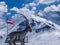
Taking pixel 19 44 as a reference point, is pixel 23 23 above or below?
above

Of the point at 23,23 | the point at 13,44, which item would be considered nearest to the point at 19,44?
the point at 13,44

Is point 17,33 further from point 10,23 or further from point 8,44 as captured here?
point 10,23

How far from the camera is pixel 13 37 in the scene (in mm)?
25625

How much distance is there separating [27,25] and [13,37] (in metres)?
1.80

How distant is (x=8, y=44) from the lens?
2598 cm

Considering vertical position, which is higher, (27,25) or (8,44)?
(27,25)

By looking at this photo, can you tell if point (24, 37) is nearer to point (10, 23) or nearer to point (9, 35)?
point (9, 35)

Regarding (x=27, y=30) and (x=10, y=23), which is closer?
(x=27, y=30)

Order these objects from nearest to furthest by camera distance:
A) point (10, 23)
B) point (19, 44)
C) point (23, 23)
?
1. point (23, 23)
2. point (19, 44)
3. point (10, 23)

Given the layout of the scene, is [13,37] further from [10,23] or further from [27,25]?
[10,23]

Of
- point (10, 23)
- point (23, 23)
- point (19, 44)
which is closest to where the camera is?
point (23, 23)

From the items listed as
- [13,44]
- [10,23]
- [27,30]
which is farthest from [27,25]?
[10,23]

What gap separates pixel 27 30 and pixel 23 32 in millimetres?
480

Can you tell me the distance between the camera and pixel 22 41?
2545 centimetres
